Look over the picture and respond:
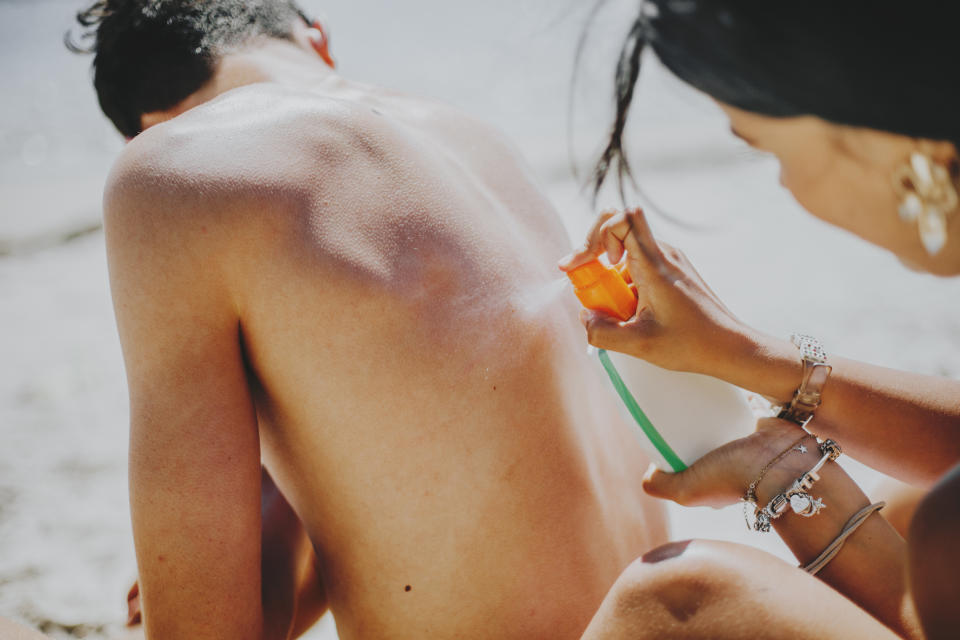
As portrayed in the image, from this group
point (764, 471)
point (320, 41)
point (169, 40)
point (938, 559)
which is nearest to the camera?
point (938, 559)

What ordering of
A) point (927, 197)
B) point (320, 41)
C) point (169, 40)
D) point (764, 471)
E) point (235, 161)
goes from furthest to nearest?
point (320, 41), point (169, 40), point (764, 471), point (235, 161), point (927, 197)

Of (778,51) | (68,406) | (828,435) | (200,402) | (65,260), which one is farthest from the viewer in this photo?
(65,260)

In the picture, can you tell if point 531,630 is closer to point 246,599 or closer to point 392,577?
point 392,577

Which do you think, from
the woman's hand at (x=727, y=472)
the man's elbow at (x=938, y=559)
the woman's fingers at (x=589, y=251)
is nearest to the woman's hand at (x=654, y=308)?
the woman's fingers at (x=589, y=251)

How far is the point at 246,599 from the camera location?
91cm

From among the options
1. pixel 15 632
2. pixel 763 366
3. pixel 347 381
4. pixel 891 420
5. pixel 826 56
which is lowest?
pixel 15 632

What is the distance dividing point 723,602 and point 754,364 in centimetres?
36

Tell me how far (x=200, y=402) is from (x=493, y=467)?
361 millimetres

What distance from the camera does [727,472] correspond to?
959mm

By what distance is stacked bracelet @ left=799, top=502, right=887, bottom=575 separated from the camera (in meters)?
0.93

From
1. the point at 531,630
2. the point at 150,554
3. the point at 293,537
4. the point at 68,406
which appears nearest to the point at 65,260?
the point at 68,406

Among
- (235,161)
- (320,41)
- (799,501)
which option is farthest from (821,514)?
(320,41)

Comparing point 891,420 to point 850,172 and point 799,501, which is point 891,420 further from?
point 850,172

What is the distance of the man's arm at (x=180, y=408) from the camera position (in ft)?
2.74
